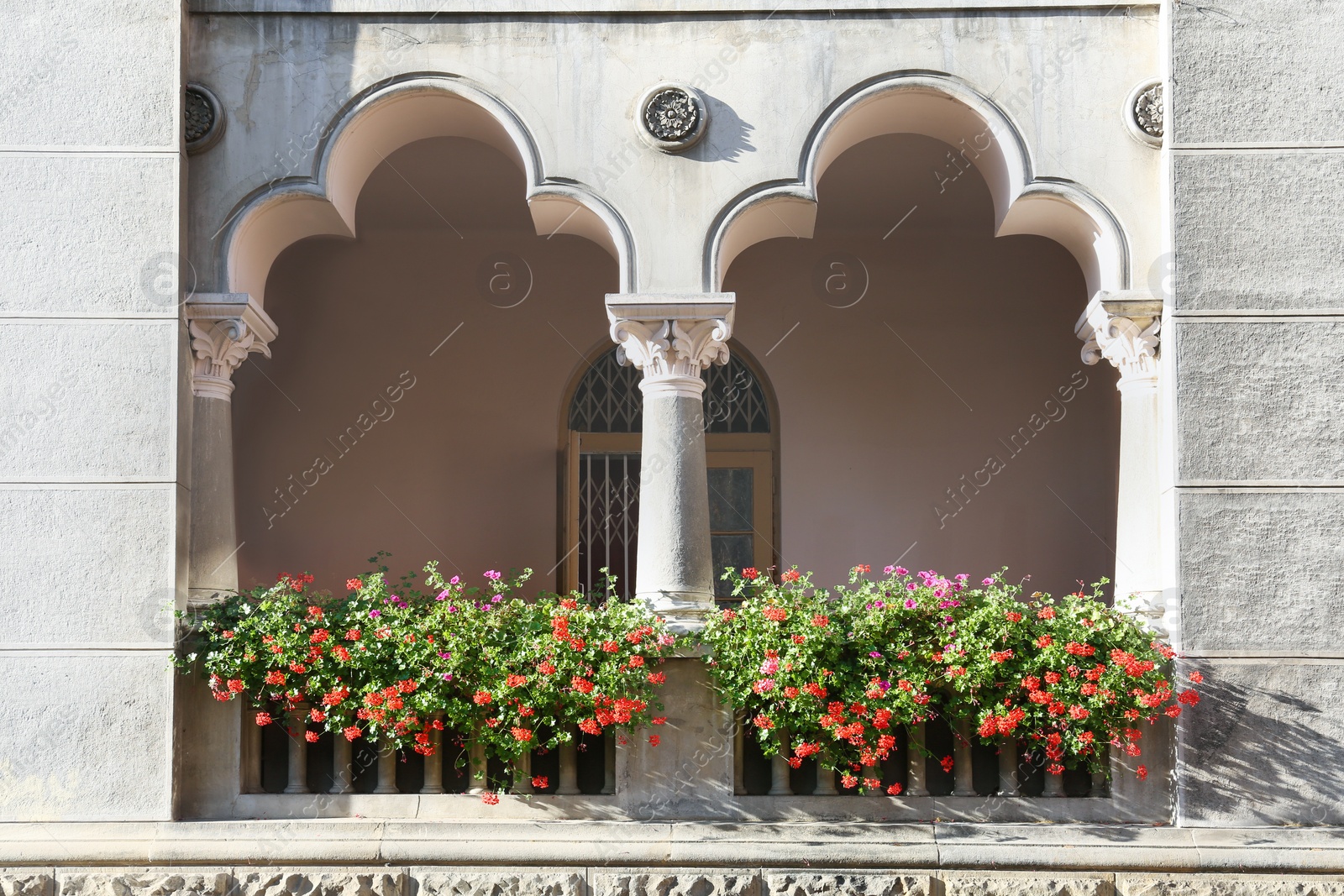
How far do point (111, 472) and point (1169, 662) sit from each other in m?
5.01

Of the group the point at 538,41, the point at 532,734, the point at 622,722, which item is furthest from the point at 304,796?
the point at 538,41

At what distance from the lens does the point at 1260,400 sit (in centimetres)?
623

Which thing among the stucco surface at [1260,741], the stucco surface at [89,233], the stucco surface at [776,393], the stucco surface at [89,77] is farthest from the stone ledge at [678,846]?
the stucco surface at [776,393]

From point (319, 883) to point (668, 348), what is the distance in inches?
115

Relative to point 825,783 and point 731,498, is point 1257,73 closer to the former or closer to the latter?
point 825,783

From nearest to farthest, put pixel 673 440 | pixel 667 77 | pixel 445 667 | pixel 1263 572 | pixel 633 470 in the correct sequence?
pixel 445 667
pixel 1263 572
pixel 673 440
pixel 667 77
pixel 633 470

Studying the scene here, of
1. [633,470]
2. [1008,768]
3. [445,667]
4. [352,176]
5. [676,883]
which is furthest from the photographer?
[633,470]

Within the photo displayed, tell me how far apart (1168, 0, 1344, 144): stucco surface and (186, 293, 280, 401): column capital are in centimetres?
458

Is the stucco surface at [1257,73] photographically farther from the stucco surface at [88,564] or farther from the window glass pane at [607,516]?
the stucco surface at [88,564]

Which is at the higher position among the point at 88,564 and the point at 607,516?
the point at 607,516

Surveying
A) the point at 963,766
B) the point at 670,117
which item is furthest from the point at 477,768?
the point at 670,117

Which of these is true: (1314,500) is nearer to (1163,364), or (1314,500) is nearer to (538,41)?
(1163,364)

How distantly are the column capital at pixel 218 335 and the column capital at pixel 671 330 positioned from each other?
5.84 ft

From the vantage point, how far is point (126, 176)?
639cm
